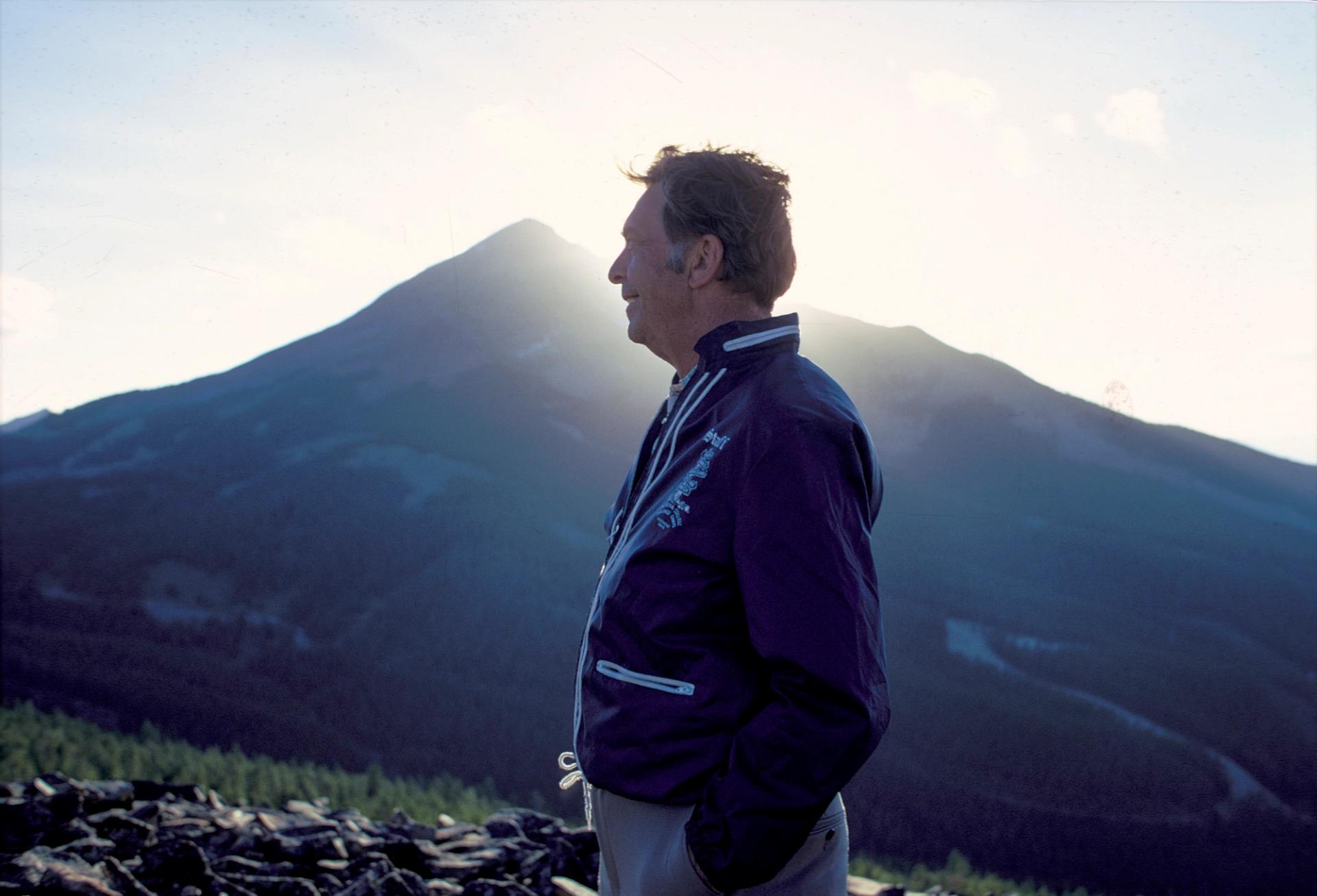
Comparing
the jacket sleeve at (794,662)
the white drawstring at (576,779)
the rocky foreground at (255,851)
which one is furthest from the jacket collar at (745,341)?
the rocky foreground at (255,851)

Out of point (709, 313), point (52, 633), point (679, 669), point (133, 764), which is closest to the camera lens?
point (679, 669)

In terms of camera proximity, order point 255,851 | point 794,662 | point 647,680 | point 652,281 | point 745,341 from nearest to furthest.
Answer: point 794,662, point 647,680, point 745,341, point 652,281, point 255,851

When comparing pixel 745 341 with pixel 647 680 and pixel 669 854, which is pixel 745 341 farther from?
pixel 669 854

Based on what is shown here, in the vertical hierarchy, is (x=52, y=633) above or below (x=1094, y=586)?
below

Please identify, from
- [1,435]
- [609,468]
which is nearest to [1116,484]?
[609,468]

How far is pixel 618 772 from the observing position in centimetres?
164

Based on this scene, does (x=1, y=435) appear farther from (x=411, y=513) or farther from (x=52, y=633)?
(x=411, y=513)

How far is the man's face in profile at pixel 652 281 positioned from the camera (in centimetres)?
194

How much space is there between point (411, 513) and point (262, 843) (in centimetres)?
786

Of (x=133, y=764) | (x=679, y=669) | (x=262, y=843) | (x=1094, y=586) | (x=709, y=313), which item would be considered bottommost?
(x=133, y=764)

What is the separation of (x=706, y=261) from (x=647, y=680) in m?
0.80

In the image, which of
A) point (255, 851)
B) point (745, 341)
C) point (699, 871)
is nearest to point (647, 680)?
point (699, 871)

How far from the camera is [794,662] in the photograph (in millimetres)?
1476

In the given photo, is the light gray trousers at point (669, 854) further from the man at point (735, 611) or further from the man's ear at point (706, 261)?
the man's ear at point (706, 261)
